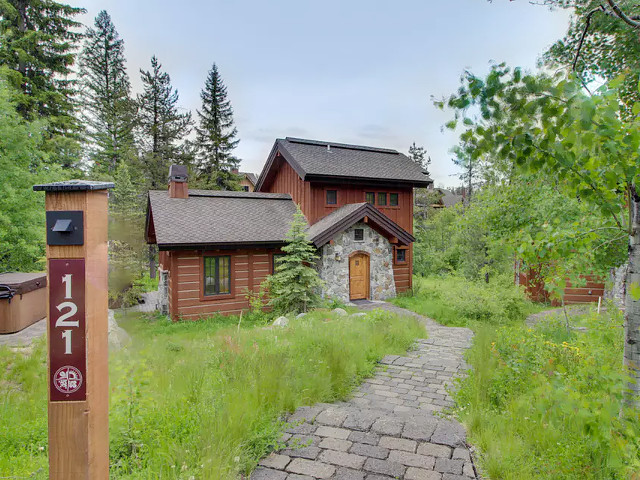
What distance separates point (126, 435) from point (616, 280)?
17736mm

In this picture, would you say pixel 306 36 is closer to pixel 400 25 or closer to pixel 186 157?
pixel 400 25

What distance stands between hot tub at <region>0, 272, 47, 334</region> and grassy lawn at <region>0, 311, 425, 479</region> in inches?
97.5

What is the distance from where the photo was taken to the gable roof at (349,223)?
1436cm

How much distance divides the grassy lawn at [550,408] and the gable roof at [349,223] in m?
7.43

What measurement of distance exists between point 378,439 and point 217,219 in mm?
12416

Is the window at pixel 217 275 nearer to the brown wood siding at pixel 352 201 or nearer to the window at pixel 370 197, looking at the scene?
the brown wood siding at pixel 352 201

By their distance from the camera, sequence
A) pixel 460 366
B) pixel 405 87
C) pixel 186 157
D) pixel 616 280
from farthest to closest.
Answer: pixel 186 157 → pixel 616 280 → pixel 405 87 → pixel 460 366

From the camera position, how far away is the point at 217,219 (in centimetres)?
1493

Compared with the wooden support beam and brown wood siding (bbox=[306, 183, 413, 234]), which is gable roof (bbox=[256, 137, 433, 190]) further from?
the wooden support beam

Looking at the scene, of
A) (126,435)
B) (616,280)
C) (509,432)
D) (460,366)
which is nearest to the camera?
(126,435)

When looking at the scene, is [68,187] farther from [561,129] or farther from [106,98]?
[106,98]

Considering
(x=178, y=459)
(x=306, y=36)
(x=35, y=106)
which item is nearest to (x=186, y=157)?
(x=35, y=106)

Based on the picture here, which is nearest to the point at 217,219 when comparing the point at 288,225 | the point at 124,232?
the point at 288,225

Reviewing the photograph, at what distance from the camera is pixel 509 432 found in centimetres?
366
